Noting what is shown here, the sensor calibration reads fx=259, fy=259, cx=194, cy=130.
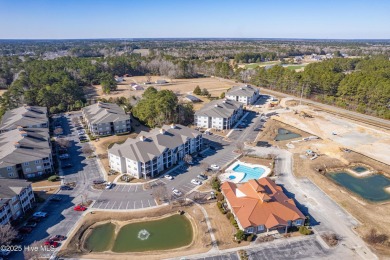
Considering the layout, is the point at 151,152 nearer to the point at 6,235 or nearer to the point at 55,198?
the point at 55,198

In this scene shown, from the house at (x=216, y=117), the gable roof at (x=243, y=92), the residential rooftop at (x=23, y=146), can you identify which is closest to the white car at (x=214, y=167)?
the house at (x=216, y=117)

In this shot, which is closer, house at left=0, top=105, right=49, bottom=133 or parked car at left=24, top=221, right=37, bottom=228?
parked car at left=24, top=221, right=37, bottom=228

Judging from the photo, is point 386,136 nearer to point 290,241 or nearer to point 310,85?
point 310,85

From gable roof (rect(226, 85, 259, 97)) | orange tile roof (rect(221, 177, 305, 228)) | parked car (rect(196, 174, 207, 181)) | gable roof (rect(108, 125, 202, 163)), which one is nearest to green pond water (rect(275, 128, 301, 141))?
gable roof (rect(108, 125, 202, 163))

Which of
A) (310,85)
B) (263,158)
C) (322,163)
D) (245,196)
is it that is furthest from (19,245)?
(310,85)

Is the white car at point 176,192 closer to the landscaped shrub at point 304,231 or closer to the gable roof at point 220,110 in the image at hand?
the landscaped shrub at point 304,231

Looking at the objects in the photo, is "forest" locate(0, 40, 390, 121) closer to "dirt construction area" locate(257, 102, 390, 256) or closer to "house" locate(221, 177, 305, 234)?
"dirt construction area" locate(257, 102, 390, 256)

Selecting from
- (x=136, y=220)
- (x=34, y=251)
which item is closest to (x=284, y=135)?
(x=136, y=220)
